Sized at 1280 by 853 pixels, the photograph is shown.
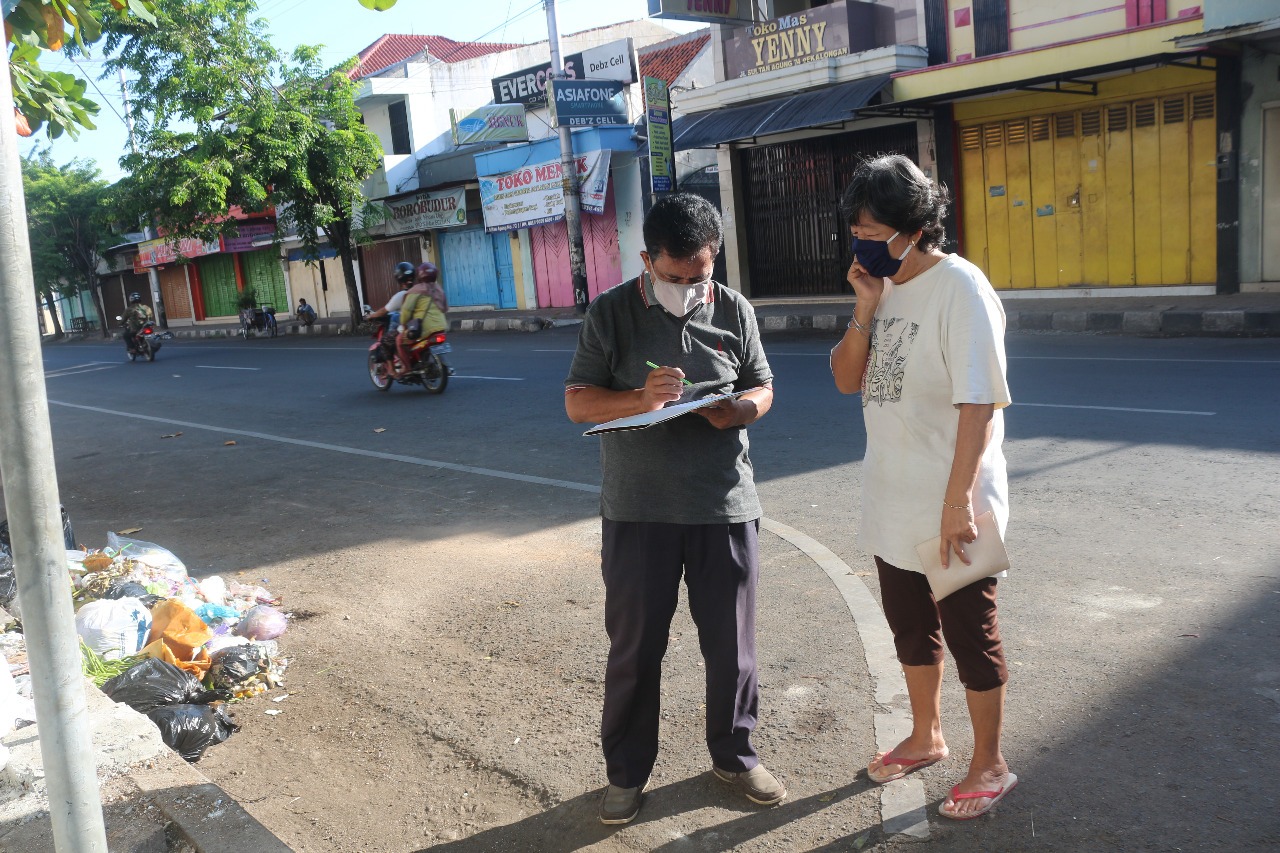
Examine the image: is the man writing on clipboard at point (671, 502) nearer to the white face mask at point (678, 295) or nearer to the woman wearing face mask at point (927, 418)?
the white face mask at point (678, 295)

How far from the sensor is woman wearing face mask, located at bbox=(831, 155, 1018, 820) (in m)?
2.71

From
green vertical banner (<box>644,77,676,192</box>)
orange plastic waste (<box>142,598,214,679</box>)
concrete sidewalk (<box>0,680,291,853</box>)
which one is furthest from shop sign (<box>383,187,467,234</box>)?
concrete sidewalk (<box>0,680,291,853</box>)

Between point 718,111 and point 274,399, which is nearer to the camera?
point 274,399

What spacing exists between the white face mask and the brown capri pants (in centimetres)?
90

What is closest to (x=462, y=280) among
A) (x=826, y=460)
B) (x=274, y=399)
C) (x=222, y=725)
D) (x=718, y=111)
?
(x=718, y=111)

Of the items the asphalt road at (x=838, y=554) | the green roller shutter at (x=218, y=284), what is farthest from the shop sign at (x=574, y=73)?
the green roller shutter at (x=218, y=284)

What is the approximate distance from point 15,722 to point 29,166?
51.2m

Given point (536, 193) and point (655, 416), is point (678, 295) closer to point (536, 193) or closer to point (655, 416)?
→ point (655, 416)

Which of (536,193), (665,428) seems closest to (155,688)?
(665,428)

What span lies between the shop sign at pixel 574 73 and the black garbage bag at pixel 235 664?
19633mm

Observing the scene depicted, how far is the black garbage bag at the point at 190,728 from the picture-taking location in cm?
380

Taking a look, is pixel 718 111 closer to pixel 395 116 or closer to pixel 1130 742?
pixel 395 116

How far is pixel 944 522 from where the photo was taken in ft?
9.08

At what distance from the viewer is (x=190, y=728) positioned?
3840 mm
